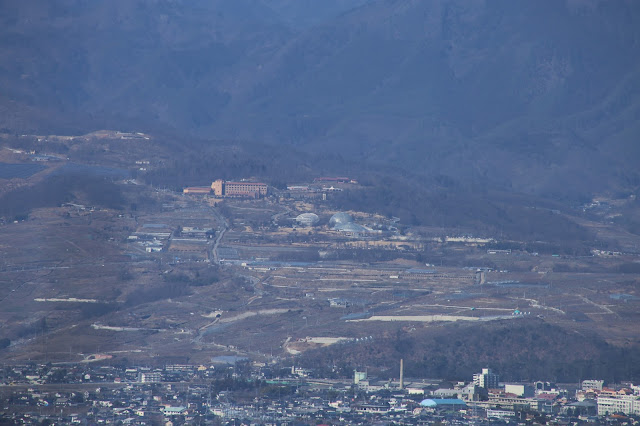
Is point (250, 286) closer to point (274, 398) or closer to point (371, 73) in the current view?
point (274, 398)

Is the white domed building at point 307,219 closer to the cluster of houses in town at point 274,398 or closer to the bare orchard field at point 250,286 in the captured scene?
the bare orchard field at point 250,286

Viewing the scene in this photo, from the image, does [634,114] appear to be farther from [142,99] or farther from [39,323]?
[39,323]

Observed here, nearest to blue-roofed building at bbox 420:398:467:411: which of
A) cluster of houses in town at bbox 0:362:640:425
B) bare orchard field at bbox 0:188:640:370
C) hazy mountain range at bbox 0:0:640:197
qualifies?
cluster of houses in town at bbox 0:362:640:425

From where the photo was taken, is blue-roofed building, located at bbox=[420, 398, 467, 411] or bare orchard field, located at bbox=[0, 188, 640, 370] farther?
bare orchard field, located at bbox=[0, 188, 640, 370]

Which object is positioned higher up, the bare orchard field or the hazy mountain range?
the hazy mountain range

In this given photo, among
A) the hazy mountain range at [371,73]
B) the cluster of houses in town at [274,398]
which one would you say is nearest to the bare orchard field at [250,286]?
the cluster of houses in town at [274,398]

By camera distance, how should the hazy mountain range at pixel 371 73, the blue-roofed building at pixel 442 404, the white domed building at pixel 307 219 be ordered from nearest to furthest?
the blue-roofed building at pixel 442 404 < the white domed building at pixel 307 219 < the hazy mountain range at pixel 371 73

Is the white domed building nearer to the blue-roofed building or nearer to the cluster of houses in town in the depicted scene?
the cluster of houses in town
